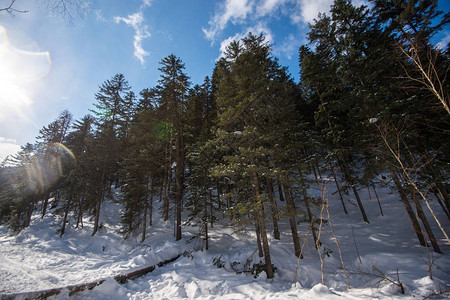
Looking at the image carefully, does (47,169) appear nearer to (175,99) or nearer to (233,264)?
(175,99)

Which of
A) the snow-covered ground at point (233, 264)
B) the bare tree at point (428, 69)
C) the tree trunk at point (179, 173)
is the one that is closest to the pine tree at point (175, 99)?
the tree trunk at point (179, 173)

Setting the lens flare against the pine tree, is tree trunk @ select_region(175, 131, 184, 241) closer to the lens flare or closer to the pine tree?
the pine tree

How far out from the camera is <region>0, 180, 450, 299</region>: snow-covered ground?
21.2 feet

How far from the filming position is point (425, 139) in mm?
10766

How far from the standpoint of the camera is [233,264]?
9.78m

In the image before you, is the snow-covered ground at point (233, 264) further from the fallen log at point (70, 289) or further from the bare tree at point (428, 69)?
the bare tree at point (428, 69)

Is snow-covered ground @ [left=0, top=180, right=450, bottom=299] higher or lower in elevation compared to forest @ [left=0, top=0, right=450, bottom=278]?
lower

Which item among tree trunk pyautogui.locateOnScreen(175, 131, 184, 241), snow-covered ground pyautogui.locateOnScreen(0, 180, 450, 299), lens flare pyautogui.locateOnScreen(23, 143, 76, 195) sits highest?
lens flare pyautogui.locateOnScreen(23, 143, 76, 195)

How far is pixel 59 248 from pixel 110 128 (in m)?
12.1

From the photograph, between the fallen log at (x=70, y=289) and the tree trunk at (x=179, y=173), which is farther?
the tree trunk at (x=179, y=173)

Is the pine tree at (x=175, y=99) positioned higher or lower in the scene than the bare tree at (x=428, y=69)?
higher

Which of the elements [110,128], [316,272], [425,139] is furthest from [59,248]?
[425,139]

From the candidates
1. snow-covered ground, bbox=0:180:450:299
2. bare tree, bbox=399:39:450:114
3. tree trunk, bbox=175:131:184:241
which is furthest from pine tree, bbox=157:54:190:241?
bare tree, bbox=399:39:450:114

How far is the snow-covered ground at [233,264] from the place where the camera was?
21.2 feet
